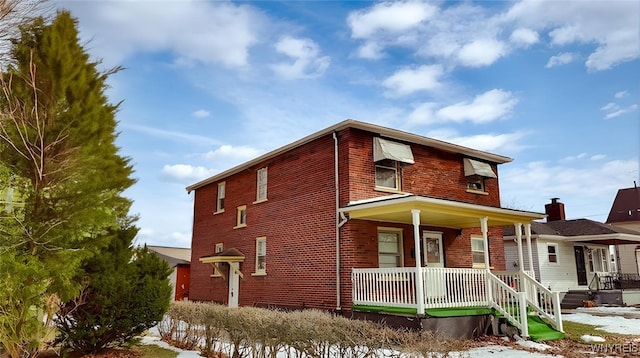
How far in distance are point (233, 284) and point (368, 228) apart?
807cm

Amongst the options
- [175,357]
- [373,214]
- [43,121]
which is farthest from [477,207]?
[43,121]

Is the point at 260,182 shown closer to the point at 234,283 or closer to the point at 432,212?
the point at 234,283

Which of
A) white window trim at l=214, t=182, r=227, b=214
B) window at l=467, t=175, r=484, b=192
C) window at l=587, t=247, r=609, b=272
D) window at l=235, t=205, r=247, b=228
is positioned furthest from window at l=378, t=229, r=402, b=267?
window at l=587, t=247, r=609, b=272

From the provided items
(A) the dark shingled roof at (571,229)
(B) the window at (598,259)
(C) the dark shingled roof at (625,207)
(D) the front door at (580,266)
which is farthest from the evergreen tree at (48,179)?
(C) the dark shingled roof at (625,207)

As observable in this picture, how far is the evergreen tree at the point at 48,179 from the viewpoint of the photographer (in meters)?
7.70

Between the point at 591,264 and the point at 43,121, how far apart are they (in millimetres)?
30114

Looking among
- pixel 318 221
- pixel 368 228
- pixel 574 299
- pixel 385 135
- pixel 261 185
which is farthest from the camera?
pixel 574 299

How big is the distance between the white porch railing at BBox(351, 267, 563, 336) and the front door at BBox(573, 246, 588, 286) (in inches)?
620

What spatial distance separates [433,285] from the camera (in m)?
12.2

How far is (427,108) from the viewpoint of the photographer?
643 inches

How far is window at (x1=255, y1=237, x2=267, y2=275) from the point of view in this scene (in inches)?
708

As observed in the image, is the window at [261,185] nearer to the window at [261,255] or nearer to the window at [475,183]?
the window at [261,255]

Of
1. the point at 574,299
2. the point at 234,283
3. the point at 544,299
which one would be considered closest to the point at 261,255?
the point at 234,283

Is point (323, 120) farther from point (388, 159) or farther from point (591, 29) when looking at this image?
point (591, 29)
